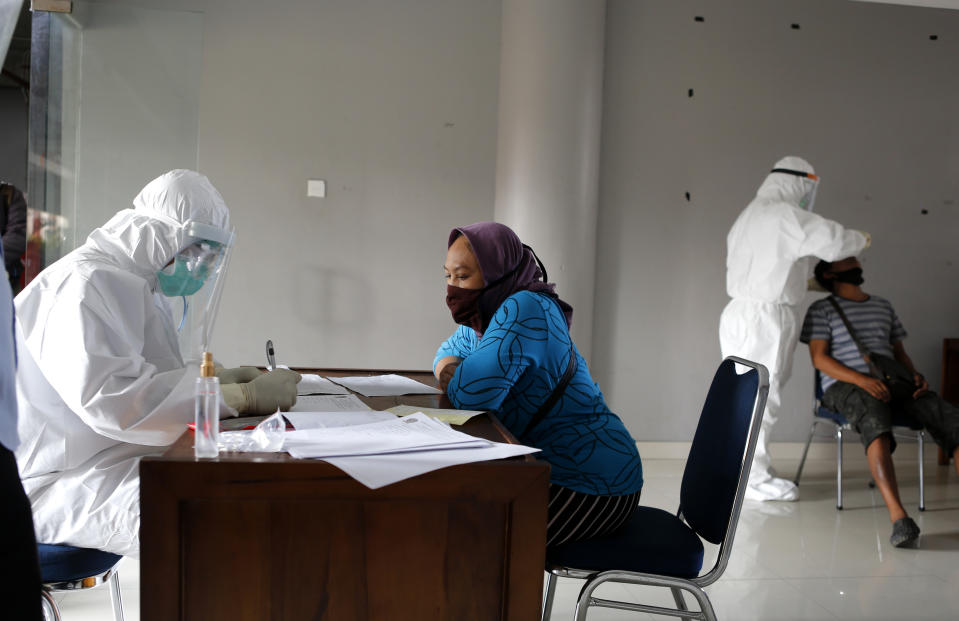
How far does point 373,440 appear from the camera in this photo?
1175 mm

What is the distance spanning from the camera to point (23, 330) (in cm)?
147

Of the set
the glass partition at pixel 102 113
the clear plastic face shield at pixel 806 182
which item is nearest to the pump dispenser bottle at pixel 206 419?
the glass partition at pixel 102 113

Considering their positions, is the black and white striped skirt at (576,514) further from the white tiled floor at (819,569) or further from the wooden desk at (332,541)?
the white tiled floor at (819,569)

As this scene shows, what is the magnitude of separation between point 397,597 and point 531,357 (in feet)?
2.00

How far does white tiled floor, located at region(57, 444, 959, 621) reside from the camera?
2340 millimetres

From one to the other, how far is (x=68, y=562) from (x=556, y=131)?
293 cm

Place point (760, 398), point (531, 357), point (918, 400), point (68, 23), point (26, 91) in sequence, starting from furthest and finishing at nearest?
point (26, 91)
point (918, 400)
point (68, 23)
point (531, 357)
point (760, 398)

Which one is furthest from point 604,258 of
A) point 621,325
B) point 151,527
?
point 151,527

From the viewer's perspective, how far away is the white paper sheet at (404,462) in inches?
40.8

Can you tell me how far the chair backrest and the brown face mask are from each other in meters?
0.57

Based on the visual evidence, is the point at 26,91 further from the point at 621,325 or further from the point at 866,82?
the point at 866,82

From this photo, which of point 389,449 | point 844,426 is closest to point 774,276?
point 844,426

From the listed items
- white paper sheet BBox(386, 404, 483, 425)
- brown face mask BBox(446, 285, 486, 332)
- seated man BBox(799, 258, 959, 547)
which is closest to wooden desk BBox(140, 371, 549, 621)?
white paper sheet BBox(386, 404, 483, 425)

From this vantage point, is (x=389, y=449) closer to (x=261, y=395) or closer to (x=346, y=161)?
(x=261, y=395)
